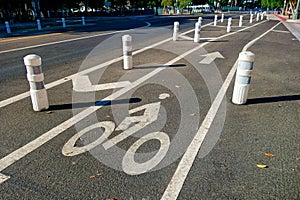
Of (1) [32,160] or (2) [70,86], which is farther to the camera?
(2) [70,86]

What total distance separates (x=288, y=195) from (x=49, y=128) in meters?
3.56

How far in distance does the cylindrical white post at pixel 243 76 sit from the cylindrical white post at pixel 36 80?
384 cm

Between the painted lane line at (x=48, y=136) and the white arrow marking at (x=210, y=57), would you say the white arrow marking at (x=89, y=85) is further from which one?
the white arrow marking at (x=210, y=57)

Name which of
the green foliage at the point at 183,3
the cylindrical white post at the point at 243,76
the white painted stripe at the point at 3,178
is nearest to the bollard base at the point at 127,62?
the cylindrical white post at the point at 243,76

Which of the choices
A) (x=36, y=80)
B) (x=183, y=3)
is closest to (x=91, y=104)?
(x=36, y=80)

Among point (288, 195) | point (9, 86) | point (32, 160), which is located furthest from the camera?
point (9, 86)

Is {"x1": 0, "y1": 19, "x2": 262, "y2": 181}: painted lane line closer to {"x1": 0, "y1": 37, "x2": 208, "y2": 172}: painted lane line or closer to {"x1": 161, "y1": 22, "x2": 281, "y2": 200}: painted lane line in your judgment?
{"x1": 0, "y1": 37, "x2": 208, "y2": 172}: painted lane line

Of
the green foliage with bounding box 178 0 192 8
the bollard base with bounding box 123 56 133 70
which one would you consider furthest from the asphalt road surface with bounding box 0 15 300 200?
the green foliage with bounding box 178 0 192 8

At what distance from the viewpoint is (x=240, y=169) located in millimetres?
3264

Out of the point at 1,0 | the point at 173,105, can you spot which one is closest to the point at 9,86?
the point at 173,105

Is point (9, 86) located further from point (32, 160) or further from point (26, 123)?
point (32, 160)

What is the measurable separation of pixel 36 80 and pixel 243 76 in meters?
4.01

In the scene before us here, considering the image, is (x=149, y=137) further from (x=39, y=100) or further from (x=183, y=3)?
(x=183, y=3)

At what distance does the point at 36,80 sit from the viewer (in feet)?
15.5
